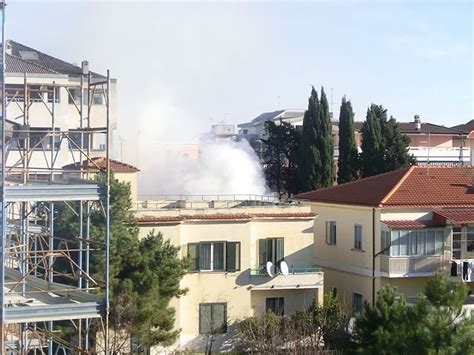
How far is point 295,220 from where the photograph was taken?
27031 millimetres

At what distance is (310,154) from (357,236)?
16148 mm

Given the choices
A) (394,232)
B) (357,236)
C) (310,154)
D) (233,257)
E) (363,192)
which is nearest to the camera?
(233,257)

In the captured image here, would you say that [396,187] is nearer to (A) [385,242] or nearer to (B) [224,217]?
(A) [385,242]

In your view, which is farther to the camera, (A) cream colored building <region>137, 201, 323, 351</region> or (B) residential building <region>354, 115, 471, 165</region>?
(B) residential building <region>354, 115, 471, 165</region>

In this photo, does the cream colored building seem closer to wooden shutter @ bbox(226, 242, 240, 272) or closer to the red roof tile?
wooden shutter @ bbox(226, 242, 240, 272)

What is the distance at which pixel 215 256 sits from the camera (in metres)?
25.9

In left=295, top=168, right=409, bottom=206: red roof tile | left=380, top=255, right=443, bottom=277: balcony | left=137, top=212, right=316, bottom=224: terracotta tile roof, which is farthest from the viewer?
left=295, top=168, right=409, bottom=206: red roof tile

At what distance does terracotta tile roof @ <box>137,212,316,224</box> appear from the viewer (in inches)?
977

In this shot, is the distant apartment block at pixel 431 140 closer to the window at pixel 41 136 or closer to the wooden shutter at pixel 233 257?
the window at pixel 41 136

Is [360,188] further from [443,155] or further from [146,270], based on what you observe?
[443,155]

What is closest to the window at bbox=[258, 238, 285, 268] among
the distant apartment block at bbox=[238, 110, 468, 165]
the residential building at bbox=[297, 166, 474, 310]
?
the residential building at bbox=[297, 166, 474, 310]

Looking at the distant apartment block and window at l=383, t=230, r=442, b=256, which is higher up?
the distant apartment block

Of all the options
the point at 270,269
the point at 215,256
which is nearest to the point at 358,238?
the point at 270,269

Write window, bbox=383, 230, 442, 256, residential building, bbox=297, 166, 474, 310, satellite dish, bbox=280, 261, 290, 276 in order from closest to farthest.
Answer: satellite dish, bbox=280, 261, 290, 276 → window, bbox=383, 230, 442, 256 → residential building, bbox=297, 166, 474, 310
